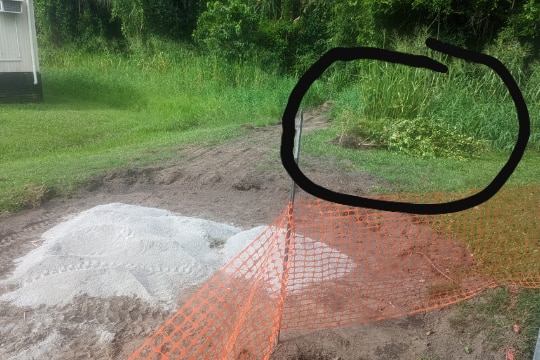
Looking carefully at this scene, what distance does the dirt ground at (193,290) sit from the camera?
274 cm

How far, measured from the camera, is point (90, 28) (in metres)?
14.4

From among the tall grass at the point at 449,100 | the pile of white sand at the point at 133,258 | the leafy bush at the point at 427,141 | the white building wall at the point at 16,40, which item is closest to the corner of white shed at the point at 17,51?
the white building wall at the point at 16,40

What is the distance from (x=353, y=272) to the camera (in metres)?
3.48

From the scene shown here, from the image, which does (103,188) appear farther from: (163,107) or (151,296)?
(163,107)

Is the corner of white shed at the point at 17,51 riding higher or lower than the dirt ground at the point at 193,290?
higher

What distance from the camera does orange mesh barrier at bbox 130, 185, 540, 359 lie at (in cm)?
269

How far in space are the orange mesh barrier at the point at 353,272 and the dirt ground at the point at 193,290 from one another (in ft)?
0.45

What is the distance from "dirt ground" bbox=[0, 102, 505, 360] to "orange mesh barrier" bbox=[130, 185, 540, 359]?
5.4 inches

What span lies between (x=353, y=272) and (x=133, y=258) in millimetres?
1514

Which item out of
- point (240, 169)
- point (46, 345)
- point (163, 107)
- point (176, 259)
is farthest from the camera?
point (163, 107)

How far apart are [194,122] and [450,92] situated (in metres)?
4.02

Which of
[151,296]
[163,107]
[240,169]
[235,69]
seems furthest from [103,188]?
[235,69]

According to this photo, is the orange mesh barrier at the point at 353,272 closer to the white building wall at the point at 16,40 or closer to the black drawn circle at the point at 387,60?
the black drawn circle at the point at 387,60

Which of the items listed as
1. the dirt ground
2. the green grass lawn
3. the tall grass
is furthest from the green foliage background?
the dirt ground
